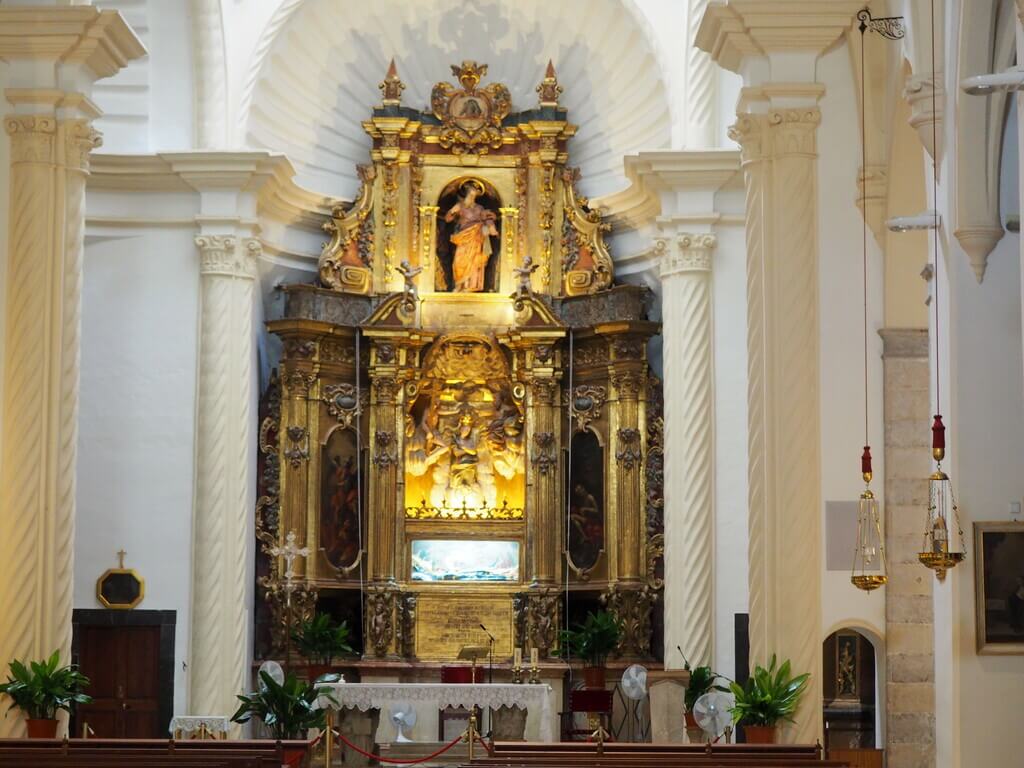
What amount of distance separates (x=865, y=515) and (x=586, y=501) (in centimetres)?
1015

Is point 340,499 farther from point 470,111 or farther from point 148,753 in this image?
point 148,753

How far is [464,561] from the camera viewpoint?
24.4 m

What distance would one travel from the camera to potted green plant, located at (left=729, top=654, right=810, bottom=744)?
15703mm

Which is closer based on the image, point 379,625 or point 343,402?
point 379,625

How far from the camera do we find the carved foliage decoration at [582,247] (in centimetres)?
2450

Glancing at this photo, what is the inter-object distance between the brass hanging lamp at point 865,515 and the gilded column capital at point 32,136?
7.75 meters

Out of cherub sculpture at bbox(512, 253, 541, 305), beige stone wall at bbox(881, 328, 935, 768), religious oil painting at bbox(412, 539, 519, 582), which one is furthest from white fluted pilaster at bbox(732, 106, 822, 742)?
religious oil painting at bbox(412, 539, 519, 582)

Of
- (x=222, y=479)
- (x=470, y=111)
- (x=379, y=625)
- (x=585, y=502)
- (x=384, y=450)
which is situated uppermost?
(x=470, y=111)

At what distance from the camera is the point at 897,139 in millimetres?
17016

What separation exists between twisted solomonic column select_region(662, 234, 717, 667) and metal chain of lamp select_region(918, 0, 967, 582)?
21.5ft

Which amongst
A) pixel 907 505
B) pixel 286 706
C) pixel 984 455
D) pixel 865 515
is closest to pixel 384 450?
pixel 286 706

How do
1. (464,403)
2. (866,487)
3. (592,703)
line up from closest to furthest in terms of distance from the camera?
1. (866,487)
2. (592,703)
3. (464,403)

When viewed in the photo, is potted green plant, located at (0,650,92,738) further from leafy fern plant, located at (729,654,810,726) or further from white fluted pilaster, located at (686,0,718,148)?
white fluted pilaster, located at (686,0,718,148)

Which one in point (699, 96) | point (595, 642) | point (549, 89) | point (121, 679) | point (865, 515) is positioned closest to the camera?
point (865, 515)
